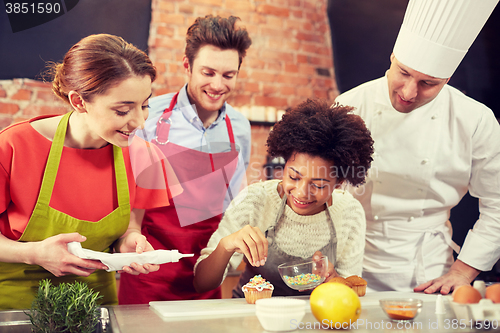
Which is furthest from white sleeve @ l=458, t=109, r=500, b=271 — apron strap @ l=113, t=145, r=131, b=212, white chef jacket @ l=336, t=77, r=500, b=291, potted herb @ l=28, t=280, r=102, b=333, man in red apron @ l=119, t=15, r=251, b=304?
potted herb @ l=28, t=280, r=102, b=333

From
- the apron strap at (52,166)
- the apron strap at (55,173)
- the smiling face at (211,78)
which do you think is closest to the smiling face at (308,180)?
the smiling face at (211,78)

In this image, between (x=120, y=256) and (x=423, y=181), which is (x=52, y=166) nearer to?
(x=120, y=256)

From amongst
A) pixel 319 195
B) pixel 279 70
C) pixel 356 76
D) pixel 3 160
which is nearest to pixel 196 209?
→ pixel 319 195

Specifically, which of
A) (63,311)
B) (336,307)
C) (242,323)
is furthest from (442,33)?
(63,311)

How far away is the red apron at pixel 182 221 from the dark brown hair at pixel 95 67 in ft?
1.23

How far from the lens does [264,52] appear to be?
6.85 ft

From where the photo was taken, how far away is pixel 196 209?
167cm

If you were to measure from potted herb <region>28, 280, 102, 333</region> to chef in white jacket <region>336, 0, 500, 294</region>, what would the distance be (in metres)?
1.15

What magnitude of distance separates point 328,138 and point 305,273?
455 millimetres

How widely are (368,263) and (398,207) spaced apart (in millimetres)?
264

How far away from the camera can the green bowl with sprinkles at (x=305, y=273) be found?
1271 millimetres

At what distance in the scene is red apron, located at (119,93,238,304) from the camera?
161cm

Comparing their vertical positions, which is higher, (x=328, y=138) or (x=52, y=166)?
(x=328, y=138)

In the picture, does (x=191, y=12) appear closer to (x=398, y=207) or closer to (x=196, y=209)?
(x=196, y=209)
